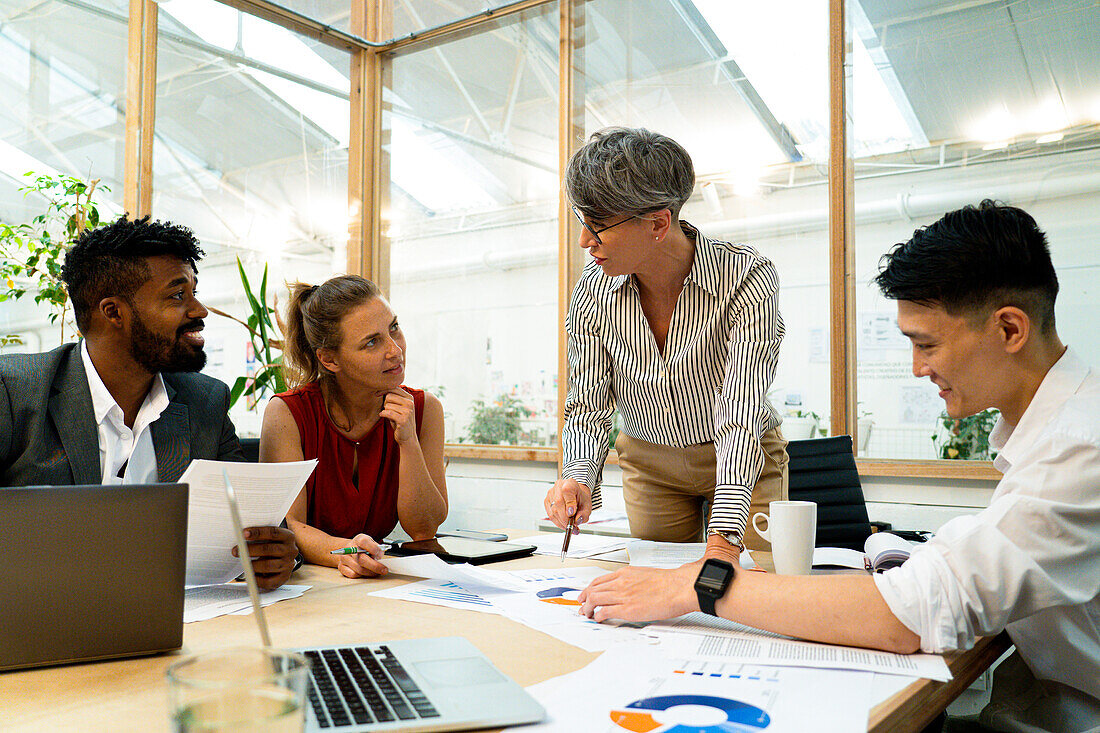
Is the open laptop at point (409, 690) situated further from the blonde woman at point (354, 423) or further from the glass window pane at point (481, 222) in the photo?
the glass window pane at point (481, 222)

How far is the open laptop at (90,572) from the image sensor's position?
2.96 feet

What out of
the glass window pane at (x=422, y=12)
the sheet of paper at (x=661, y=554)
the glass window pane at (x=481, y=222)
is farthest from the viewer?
the glass window pane at (x=422, y=12)

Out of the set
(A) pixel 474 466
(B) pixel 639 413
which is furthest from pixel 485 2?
(B) pixel 639 413

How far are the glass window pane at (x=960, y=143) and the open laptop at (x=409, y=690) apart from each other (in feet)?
9.72

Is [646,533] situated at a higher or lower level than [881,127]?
lower

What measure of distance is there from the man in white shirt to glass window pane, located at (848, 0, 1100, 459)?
219cm

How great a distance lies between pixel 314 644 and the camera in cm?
102

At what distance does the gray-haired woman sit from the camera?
5.41 ft

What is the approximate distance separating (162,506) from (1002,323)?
1.15 meters

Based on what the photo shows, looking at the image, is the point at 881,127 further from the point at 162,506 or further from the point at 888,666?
the point at 162,506

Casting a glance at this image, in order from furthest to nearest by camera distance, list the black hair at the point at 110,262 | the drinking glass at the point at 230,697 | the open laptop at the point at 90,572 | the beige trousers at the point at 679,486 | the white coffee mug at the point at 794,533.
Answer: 1. the beige trousers at the point at 679,486
2. the black hair at the point at 110,262
3. the white coffee mug at the point at 794,533
4. the open laptop at the point at 90,572
5. the drinking glass at the point at 230,697

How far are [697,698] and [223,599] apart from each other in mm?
798

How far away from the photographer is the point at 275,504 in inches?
53.3

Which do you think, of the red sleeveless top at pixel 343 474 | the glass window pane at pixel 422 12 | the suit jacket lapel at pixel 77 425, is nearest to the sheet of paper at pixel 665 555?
the red sleeveless top at pixel 343 474
